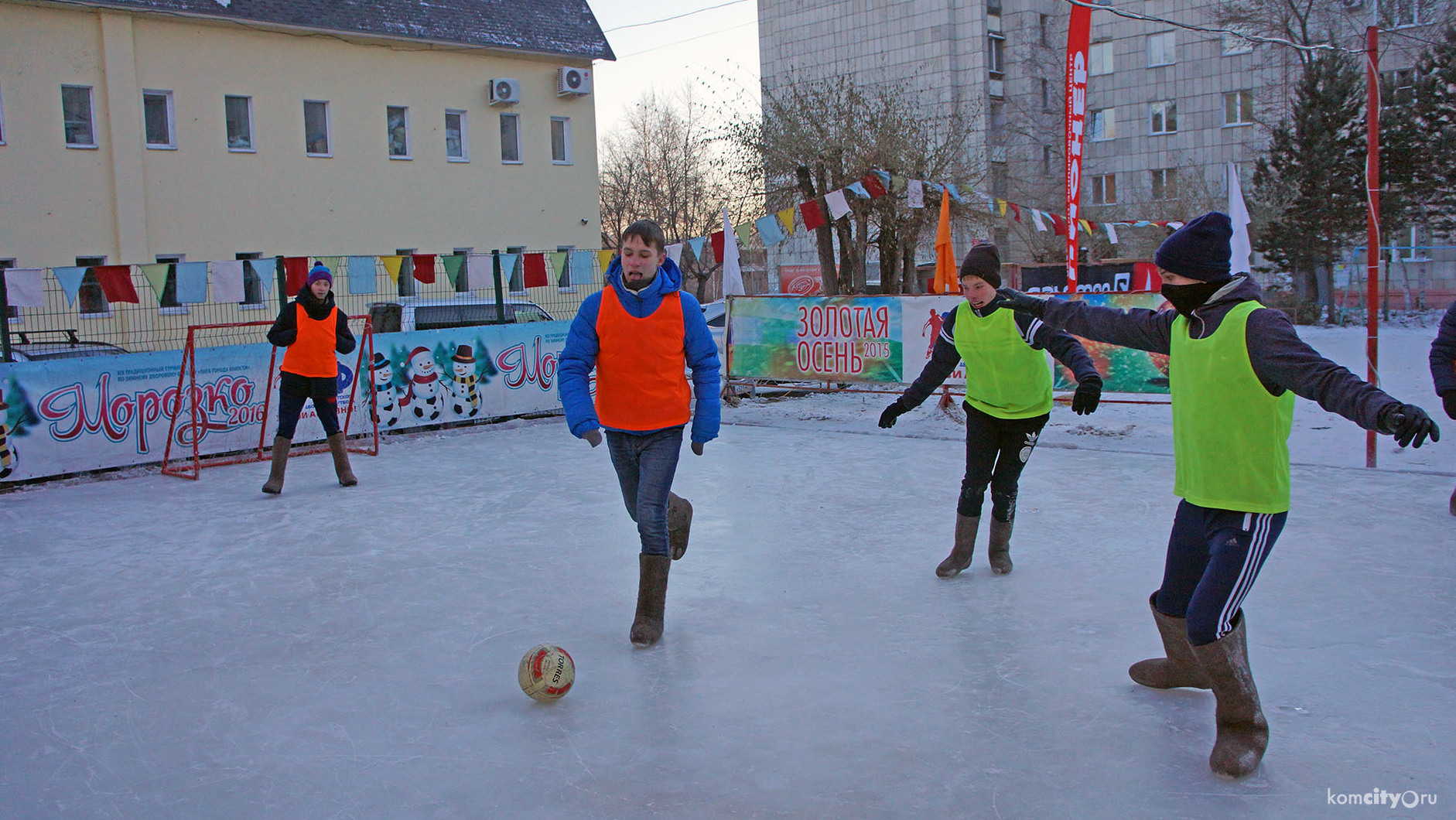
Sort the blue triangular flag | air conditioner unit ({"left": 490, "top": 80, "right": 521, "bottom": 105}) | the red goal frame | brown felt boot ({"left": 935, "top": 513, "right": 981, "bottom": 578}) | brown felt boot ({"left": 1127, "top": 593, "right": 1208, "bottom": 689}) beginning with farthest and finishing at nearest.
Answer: air conditioner unit ({"left": 490, "top": 80, "right": 521, "bottom": 105}) → the blue triangular flag → the red goal frame → brown felt boot ({"left": 935, "top": 513, "right": 981, "bottom": 578}) → brown felt boot ({"left": 1127, "top": 593, "right": 1208, "bottom": 689})

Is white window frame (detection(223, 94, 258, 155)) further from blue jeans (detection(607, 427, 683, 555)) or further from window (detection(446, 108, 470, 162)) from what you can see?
blue jeans (detection(607, 427, 683, 555))

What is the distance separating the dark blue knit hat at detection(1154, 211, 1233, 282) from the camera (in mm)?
3391

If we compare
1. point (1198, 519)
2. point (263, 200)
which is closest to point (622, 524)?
point (1198, 519)

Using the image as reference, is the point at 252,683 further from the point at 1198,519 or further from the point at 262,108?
the point at 262,108

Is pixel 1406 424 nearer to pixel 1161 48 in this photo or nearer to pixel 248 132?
pixel 248 132

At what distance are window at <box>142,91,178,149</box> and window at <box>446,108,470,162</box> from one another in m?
6.47

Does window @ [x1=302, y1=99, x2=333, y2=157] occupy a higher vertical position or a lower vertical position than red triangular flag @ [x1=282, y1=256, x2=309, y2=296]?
higher

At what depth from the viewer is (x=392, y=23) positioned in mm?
26172

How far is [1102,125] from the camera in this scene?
42750 millimetres

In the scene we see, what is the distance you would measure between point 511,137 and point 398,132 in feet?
10.3

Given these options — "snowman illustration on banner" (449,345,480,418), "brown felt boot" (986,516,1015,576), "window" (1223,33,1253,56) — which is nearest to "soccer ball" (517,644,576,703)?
"brown felt boot" (986,516,1015,576)

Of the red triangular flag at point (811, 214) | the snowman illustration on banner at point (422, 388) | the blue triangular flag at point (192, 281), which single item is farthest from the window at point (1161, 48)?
the blue triangular flag at point (192, 281)

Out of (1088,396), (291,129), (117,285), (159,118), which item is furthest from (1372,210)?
(159,118)

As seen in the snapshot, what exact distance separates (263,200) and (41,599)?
20666 mm
